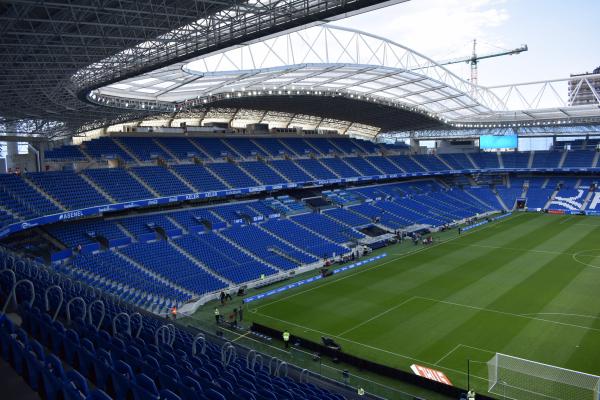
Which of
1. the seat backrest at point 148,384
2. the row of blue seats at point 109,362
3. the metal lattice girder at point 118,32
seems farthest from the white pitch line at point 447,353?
the seat backrest at point 148,384

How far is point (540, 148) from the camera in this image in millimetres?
73875

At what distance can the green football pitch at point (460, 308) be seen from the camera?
67.9 ft

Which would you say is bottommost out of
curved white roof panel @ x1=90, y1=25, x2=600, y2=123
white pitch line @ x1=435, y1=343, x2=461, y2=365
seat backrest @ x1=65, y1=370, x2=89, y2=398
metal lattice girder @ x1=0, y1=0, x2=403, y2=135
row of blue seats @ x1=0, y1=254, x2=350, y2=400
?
white pitch line @ x1=435, y1=343, x2=461, y2=365

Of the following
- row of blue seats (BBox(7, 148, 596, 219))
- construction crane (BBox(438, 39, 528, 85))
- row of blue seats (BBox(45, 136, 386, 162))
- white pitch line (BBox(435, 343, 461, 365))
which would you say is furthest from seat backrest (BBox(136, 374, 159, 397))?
construction crane (BBox(438, 39, 528, 85))

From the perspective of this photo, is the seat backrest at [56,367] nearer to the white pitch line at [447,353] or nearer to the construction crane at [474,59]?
the white pitch line at [447,353]

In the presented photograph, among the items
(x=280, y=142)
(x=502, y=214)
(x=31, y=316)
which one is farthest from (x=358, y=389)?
(x=502, y=214)

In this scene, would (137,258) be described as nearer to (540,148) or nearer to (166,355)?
(166,355)

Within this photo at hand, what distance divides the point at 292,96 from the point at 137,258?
72.8ft

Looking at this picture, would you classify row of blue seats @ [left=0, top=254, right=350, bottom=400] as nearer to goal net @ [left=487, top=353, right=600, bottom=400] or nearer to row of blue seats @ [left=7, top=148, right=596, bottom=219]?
goal net @ [left=487, top=353, right=600, bottom=400]

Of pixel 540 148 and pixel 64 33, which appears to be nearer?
pixel 64 33

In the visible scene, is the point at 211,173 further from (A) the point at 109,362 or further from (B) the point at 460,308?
(A) the point at 109,362

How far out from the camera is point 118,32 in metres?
17.4

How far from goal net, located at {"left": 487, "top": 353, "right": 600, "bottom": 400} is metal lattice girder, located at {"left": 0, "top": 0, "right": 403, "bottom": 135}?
48.9 feet

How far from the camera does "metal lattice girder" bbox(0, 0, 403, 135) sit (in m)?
14.3
